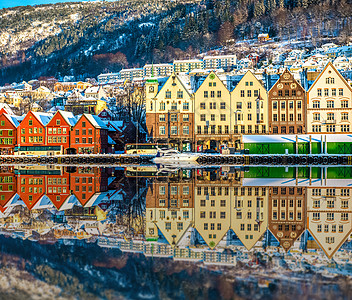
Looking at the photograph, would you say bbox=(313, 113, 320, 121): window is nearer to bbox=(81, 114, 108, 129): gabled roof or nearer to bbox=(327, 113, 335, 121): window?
bbox=(327, 113, 335, 121): window

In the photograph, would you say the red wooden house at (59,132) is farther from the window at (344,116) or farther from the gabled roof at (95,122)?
the window at (344,116)

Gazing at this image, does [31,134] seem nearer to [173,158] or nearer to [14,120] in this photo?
[14,120]

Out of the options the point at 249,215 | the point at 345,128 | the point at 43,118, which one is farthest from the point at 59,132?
the point at 249,215

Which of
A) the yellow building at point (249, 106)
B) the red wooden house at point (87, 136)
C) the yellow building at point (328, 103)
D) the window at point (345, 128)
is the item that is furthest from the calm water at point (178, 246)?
the red wooden house at point (87, 136)

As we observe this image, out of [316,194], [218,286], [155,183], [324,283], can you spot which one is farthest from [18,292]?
[155,183]

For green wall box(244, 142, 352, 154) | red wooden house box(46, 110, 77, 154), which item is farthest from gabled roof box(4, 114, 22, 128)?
green wall box(244, 142, 352, 154)

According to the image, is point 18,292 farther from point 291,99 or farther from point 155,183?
point 291,99
